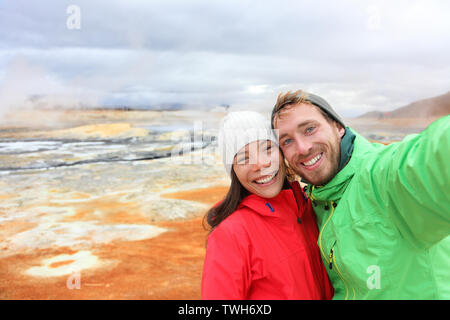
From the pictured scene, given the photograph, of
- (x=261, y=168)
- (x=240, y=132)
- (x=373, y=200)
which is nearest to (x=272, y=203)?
(x=261, y=168)

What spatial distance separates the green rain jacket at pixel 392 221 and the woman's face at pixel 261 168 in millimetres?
266

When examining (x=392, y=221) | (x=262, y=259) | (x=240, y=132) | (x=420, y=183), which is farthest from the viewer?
(x=240, y=132)

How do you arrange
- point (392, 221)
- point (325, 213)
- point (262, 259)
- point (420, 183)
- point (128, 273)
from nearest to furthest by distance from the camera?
point (420, 183)
point (392, 221)
point (262, 259)
point (325, 213)
point (128, 273)

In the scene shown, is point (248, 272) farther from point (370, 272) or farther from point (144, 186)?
point (144, 186)

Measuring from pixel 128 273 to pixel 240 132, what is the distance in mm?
4739

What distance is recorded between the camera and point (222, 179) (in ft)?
46.8

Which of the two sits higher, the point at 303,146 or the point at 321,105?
the point at 321,105

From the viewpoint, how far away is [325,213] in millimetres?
2215

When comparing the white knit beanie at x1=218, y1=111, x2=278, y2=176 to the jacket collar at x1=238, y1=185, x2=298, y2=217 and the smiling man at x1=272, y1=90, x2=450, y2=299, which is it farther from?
the jacket collar at x1=238, y1=185, x2=298, y2=217

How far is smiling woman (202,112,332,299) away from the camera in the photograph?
1933 mm

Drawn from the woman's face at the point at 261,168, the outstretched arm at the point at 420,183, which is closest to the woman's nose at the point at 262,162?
the woman's face at the point at 261,168

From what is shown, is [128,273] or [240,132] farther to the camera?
[128,273]

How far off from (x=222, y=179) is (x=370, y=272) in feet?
41.0

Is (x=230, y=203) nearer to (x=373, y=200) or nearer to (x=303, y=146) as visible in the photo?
(x=303, y=146)
